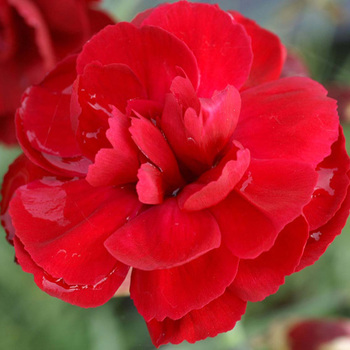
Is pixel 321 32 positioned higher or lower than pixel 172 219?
lower

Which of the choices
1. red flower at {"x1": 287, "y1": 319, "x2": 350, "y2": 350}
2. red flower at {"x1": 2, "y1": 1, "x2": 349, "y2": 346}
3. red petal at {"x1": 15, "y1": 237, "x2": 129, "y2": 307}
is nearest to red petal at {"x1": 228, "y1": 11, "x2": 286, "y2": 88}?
red flower at {"x1": 2, "y1": 1, "x2": 349, "y2": 346}

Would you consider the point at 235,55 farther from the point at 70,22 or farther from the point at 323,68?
the point at 323,68

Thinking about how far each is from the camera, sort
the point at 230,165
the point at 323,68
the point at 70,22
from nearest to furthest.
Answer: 1. the point at 230,165
2. the point at 70,22
3. the point at 323,68

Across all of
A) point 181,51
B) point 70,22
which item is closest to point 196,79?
point 181,51

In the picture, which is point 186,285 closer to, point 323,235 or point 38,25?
point 323,235

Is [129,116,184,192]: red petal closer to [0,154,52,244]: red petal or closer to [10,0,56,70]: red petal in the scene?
[0,154,52,244]: red petal

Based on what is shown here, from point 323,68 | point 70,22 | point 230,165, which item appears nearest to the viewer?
point 230,165
